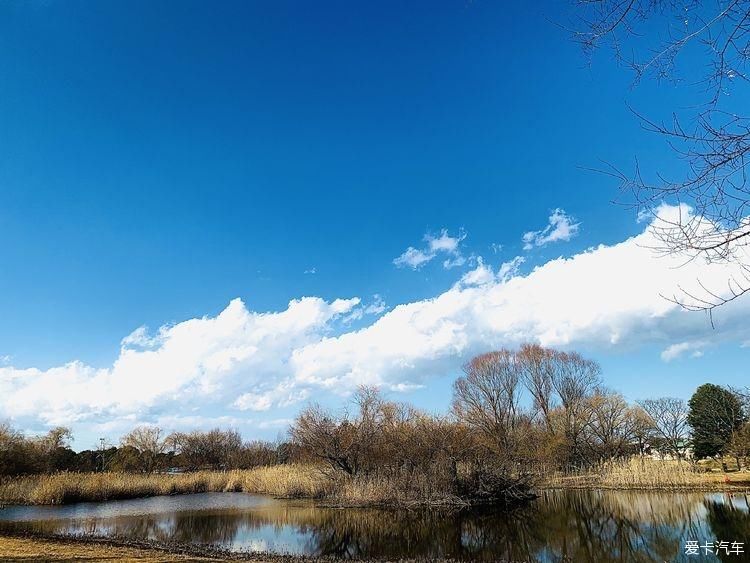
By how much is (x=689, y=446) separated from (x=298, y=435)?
31.7m

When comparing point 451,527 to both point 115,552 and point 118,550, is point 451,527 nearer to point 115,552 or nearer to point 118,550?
point 118,550

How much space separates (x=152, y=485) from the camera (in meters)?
30.0

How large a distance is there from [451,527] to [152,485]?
876 inches

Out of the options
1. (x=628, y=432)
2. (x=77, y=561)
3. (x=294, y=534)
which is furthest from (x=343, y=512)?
(x=628, y=432)

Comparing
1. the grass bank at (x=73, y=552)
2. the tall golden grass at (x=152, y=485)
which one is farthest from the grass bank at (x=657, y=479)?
the grass bank at (x=73, y=552)

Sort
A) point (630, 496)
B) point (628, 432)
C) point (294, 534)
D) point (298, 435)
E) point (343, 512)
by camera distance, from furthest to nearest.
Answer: point (628, 432)
point (298, 435)
point (630, 496)
point (343, 512)
point (294, 534)

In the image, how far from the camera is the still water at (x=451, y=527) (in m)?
12.2

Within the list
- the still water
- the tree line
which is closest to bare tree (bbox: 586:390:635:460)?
the tree line

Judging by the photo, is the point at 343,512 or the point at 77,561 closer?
the point at 77,561

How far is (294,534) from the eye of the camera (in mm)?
15273

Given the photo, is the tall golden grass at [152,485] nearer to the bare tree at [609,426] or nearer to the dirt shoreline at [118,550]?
the dirt shoreline at [118,550]

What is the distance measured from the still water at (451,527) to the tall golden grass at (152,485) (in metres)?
2.20

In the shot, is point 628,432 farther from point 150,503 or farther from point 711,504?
point 150,503

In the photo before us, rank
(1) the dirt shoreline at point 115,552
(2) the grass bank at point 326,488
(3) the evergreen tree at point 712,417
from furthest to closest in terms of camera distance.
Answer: (3) the evergreen tree at point 712,417
(2) the grass bank at point 326,488
(1) the dirt shoreline at point 115,552
